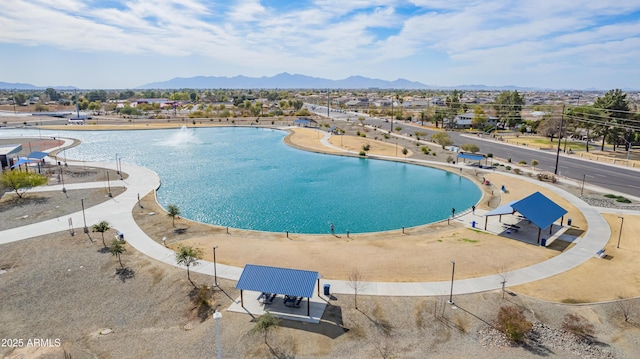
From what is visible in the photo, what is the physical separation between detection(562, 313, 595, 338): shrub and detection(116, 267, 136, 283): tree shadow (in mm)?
27931

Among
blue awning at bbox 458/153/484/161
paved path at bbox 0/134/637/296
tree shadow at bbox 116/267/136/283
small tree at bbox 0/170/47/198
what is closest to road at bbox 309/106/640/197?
blue awning at bbox 458/153/484/161

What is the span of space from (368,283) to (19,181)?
140 feet

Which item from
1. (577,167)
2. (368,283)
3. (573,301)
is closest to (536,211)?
(573,301)

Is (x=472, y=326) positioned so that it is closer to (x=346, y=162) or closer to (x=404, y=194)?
(x=404, y=194)

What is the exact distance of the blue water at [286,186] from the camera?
137ft

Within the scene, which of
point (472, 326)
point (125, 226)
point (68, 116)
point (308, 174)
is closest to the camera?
point (472, 326)

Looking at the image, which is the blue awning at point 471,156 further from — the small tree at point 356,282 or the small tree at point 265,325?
the small tree at point 265,325

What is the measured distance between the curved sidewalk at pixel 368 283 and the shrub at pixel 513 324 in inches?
129

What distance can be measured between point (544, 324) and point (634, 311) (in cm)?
633

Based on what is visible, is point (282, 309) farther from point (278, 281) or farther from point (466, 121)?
point (466, 121)

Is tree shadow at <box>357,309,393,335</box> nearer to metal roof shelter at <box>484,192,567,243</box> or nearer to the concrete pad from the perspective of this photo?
the concrete pad

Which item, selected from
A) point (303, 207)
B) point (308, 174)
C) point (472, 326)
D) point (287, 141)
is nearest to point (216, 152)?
point (287, 141)

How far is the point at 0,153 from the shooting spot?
51656 mm

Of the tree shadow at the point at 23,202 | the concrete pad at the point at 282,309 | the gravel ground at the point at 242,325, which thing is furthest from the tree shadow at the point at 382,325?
the tree shadow at the point at 23,202
